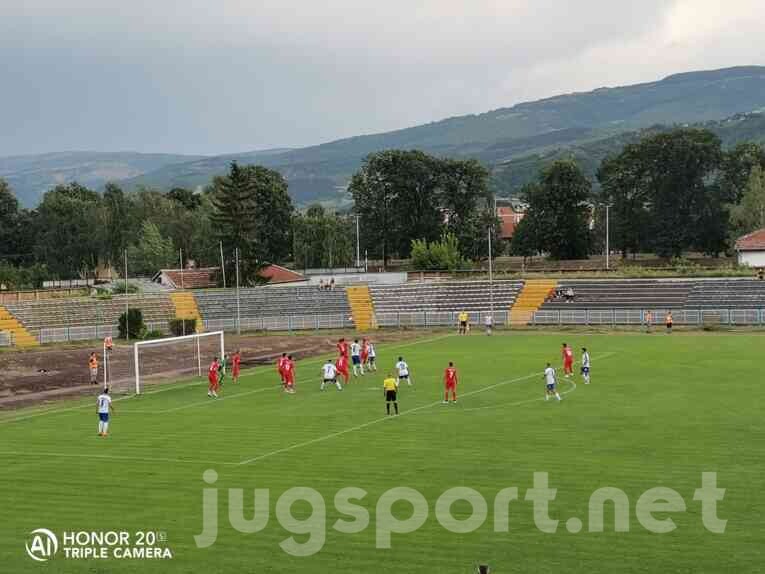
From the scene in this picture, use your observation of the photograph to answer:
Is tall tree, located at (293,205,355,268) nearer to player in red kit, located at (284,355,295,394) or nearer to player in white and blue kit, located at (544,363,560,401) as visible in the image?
player in red kit, located at (284,355,295,394)

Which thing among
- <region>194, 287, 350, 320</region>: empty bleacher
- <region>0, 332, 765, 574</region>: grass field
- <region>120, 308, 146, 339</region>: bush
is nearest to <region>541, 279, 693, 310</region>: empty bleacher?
<region>194, 287, 350, 320</region>: empty bleacher

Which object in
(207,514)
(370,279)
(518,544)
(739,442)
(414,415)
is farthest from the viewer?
(370,279)

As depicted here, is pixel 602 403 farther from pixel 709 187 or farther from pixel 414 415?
pixel 709 187

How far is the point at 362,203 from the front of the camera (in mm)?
122875

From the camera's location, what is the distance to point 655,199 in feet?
391

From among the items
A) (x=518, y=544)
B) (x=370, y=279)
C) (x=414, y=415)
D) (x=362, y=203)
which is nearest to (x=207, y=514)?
(x=518, y=544)

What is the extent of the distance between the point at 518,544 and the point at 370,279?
7561 cm

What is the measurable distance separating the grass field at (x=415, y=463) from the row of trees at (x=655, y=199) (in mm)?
72926

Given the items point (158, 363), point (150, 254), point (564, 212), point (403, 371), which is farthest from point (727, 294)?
point (150, 254)

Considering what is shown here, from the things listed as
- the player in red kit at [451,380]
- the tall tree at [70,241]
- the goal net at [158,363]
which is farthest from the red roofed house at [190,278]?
the player in red kit at [451,380]

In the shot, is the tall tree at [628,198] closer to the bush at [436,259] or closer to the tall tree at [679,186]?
the tall tree at [679,186]

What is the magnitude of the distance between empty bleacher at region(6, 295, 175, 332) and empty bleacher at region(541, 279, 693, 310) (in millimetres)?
28634

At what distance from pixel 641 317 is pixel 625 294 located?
7049 mm

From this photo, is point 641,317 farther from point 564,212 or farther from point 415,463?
point 564,212
